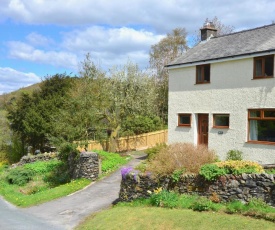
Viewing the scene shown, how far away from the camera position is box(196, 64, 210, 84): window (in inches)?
848

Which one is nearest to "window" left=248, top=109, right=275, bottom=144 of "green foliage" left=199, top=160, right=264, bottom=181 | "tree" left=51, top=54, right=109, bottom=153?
"green foliage" left=199, top=160, right=264, bottom=181

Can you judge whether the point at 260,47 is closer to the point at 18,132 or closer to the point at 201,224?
the point at 201,224

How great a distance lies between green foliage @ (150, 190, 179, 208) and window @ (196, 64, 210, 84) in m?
10.0

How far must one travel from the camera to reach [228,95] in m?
20.0

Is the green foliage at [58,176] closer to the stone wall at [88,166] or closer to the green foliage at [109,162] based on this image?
the stone wall at [88,166]

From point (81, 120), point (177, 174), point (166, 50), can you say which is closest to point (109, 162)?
point (81, 120)

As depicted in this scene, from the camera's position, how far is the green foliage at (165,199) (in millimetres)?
12839

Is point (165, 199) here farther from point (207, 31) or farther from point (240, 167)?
point (207, 31)

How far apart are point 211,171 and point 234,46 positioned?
1118cm

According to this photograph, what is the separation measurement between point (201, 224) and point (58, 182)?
14907 mm

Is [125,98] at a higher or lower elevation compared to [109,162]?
higher

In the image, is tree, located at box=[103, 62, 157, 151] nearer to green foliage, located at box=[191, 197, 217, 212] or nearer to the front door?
the front door

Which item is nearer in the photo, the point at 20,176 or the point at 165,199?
the point at 165,199

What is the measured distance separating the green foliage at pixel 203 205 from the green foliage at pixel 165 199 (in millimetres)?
995
